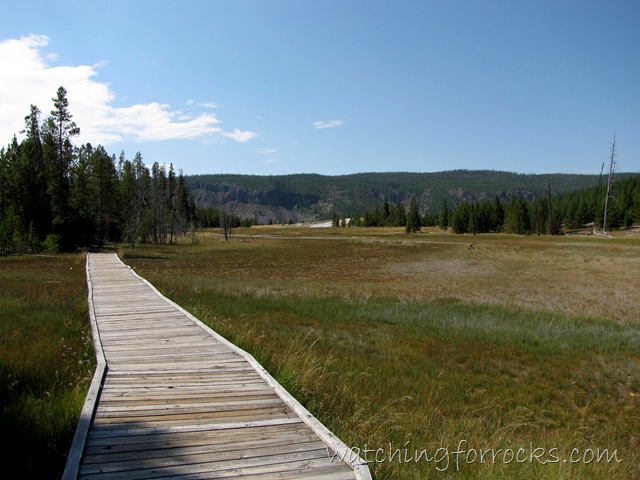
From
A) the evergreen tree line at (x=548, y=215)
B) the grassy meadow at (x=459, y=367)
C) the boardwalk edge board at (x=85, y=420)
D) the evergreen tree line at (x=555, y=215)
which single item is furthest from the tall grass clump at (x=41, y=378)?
the evergreen tree line at (x=555, y=215)

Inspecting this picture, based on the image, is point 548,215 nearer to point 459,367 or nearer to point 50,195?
point 50,195

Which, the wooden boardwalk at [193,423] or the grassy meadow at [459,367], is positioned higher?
the wooden boardwalk at [193,423]

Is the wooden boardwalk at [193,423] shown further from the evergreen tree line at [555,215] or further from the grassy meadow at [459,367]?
the evergreen tree line at [555,215]

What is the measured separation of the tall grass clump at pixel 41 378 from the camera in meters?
4.07

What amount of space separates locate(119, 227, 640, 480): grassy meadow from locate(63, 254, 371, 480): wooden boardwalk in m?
0.53

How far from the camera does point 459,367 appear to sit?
10.3 m

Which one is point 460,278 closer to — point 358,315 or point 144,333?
point 358,315

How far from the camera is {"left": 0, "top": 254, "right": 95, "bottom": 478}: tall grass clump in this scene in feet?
13.4

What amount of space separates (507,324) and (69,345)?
42.2 feet

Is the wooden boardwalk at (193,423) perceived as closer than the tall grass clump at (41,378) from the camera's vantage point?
Yes

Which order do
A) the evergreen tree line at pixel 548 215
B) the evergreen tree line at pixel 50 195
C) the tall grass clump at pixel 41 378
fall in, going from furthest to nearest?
the evergreen tree line at pixel 548 215 < the evergreen tree line at pixel 50 195 < the tall grass clump at pixel 41 378

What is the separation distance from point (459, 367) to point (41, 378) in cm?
835

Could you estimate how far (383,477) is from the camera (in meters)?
3.98

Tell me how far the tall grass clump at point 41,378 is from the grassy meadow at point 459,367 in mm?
2687
